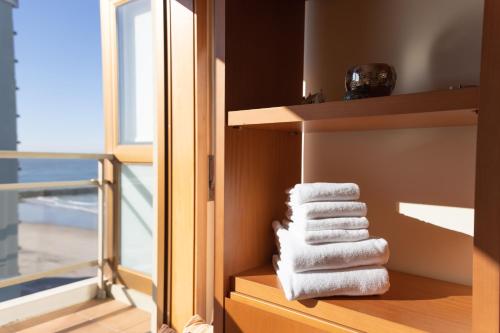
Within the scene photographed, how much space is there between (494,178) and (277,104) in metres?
0.59

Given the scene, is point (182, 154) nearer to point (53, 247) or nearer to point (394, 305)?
point (394, 305)

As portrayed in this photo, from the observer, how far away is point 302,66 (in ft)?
3.40

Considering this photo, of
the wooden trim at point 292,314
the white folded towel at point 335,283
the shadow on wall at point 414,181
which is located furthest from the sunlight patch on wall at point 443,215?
the wooden trim at point 292,314

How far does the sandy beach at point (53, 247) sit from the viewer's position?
2277 mm

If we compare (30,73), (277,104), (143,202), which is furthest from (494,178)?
(30,73)

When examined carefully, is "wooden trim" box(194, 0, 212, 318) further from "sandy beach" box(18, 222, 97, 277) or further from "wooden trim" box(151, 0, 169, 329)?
"sandy beach" box(18, 222, 97, 277)

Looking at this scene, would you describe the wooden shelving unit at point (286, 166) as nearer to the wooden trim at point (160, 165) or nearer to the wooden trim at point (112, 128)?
the wooden trim at point (160, 165)

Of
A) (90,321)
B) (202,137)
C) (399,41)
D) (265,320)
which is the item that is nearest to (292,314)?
(265,320)

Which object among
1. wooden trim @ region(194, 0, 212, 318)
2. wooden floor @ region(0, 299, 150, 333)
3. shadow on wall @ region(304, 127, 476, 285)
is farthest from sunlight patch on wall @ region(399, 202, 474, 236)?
wooden floor @ region(0, 299, 150, 333)

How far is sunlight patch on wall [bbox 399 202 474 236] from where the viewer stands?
787mm

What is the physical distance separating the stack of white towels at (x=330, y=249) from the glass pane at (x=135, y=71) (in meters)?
1.74

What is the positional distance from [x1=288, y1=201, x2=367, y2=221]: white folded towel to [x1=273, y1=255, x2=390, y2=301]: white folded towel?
114mm

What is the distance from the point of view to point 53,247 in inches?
178

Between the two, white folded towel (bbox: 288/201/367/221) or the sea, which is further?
the sea
